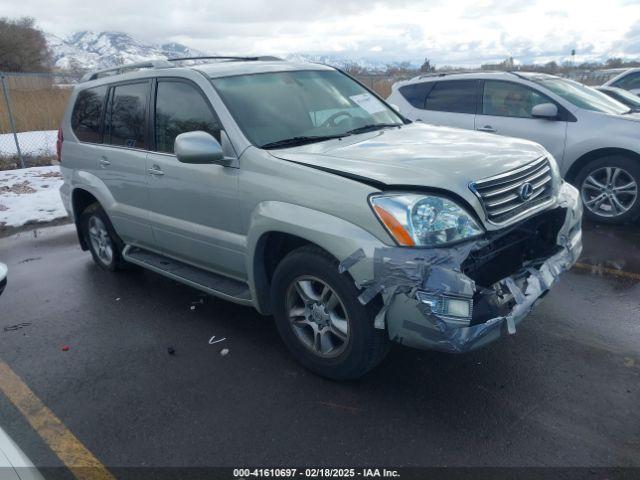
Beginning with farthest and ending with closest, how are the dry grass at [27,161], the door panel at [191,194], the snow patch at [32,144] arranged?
the snow patch at [32,144] < the dry grass at [27,161] < the door panel at [191,194]

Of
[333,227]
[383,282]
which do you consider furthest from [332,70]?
[383,282]

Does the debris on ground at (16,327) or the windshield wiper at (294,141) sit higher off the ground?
the windshield wiper at (294,141)

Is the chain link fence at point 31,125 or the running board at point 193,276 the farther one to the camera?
the chain link fence at point 31,125

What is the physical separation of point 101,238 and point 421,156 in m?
3.59

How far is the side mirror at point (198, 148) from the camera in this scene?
136 inches

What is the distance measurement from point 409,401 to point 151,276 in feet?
10.8

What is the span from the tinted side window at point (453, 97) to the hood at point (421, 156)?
3.57 meters

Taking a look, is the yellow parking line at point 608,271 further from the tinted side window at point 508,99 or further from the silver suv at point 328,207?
the tinted side window at point 508,99

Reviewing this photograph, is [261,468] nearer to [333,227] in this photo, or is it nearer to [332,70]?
[333,227]

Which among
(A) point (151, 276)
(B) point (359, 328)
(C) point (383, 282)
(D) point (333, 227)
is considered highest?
(D) point (333, 227)

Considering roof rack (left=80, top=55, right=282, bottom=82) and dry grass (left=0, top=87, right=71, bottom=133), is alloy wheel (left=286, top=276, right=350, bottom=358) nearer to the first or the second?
roof rack (left=80, top=55, right=282, bottom=82)

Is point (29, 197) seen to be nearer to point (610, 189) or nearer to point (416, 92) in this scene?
point (416, 92)

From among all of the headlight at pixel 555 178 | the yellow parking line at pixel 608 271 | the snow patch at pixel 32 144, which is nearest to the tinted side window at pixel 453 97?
the yellow parking line at pixel 608 271

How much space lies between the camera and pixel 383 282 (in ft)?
9.12
